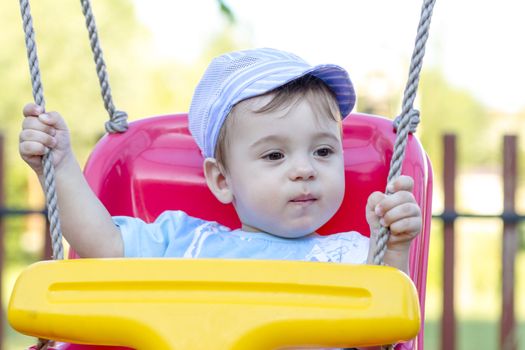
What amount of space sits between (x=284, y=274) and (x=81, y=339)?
270 millimetres

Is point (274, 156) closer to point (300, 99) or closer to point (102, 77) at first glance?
point (300, 99)

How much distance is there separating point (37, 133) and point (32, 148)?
26mm

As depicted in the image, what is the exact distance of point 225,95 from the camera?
154 centimetres

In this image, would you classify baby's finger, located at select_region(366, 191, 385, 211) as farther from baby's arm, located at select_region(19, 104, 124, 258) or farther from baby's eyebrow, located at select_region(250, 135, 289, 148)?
baby's arm, located at select_region(19, 104, 124, 258)

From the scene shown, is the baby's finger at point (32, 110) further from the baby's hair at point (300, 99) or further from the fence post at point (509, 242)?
the fence post at point (509, 242)

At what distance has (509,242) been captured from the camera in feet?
11.0

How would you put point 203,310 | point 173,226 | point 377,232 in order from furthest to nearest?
point 173,226 < point 377,232 < point 203,310

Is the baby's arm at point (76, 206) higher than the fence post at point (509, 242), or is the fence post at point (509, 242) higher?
the fence post at point (509, 242)

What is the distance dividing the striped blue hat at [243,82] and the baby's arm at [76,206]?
9.1 inches

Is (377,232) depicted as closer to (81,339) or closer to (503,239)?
(81,339)

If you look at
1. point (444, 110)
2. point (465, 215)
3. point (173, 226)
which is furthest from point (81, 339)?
point (444, 110)

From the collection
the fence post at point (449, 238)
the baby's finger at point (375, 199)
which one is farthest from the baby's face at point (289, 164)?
the fence post at point (449, 238)

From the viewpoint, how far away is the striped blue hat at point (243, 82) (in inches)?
59.4

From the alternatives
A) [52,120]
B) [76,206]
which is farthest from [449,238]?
[52,120]
